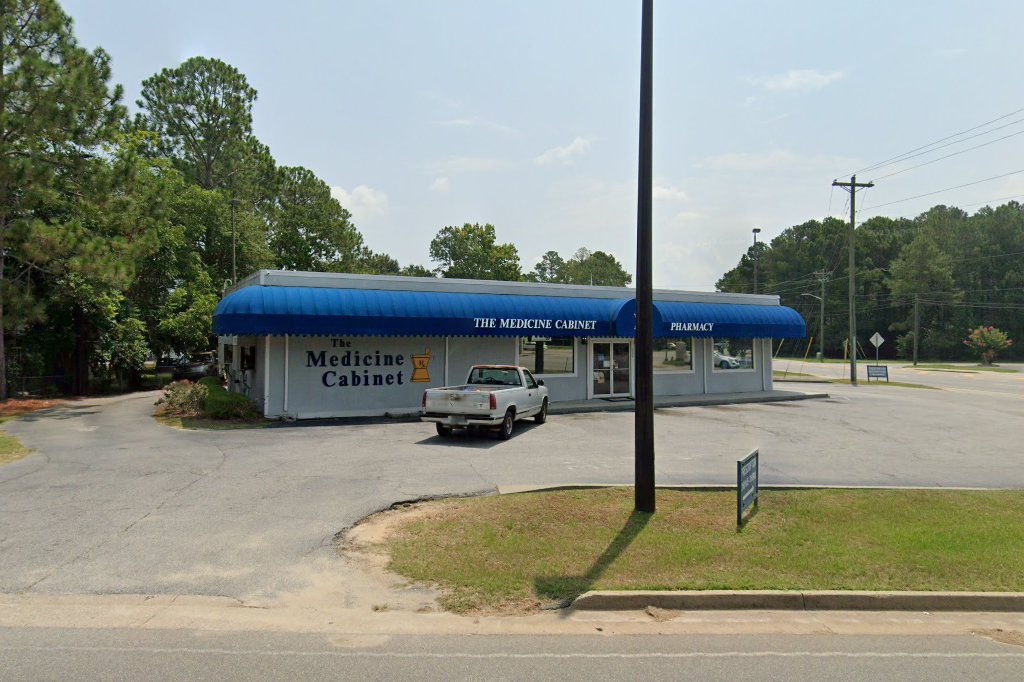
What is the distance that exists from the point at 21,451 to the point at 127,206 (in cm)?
1332

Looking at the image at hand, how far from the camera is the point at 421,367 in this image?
67.9 ft

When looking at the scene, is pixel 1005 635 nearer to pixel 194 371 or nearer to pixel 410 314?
pixel 410 314

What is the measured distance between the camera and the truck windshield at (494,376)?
54.2ft

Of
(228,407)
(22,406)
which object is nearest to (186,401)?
(228,407)

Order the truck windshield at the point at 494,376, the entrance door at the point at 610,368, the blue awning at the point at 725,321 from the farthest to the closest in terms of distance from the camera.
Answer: the blue awning at the point at 725,321 → the entrance door at the point at 610,368 → the truck windshield at the point at 494,376

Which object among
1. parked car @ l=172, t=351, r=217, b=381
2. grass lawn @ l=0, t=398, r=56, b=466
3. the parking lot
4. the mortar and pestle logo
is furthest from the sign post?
parked car @ l=172, t=351, r=217, b=381

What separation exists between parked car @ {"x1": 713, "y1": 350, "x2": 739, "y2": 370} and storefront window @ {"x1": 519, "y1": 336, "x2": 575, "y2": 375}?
721cm

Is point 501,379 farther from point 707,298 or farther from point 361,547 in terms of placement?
point 707,298

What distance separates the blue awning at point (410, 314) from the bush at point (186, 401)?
209cm

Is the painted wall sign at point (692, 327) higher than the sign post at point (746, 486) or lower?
higher

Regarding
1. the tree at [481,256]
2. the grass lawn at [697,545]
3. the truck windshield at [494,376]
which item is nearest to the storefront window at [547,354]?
the truck windshield at [494,376]

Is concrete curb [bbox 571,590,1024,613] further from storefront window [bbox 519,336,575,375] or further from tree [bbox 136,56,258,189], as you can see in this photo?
tree [bbox 136,56,258,189]

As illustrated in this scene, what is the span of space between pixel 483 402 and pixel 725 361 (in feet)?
52.3

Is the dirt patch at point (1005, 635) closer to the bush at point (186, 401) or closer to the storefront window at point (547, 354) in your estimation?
the storefront window at point (547, 354)
